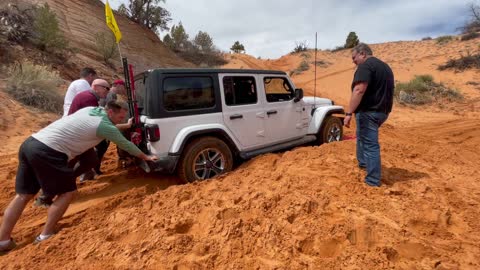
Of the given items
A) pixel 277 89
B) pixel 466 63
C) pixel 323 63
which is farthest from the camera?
pixel 323 63

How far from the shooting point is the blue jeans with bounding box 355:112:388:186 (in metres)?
3.83

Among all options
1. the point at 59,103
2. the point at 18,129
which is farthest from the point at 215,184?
the point at 59,103

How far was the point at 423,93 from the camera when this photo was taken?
13.7 m

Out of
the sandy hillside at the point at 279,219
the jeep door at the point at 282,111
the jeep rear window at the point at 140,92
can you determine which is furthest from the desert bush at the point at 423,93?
the jeep rear window at the point at 140,92

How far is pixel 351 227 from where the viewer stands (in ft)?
9.34

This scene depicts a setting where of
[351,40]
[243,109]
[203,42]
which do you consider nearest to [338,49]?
[351,40]

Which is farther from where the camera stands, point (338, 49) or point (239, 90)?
point (338, 49)

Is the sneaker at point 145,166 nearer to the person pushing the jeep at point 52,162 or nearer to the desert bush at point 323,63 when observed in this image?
the person pushing the jeep at point 52,162

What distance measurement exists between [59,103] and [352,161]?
27.7 ft

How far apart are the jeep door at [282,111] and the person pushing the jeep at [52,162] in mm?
2585

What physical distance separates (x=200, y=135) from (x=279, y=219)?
1.87m

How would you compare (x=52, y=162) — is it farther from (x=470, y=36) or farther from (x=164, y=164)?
(x=470, y=36)

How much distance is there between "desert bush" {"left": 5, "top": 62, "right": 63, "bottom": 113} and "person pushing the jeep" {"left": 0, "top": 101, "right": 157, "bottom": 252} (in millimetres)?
6420

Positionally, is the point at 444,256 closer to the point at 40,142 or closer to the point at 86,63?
the point at 40,142
